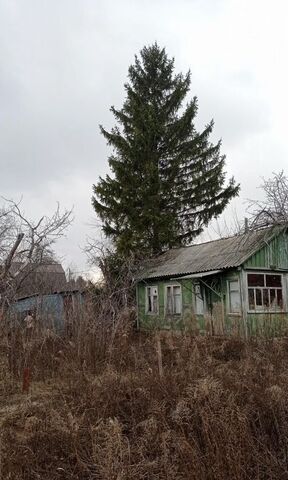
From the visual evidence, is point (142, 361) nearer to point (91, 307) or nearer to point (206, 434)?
point (91, 307)

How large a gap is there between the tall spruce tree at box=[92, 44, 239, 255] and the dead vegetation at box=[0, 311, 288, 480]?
1530 cm

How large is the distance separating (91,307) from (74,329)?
1.79ft

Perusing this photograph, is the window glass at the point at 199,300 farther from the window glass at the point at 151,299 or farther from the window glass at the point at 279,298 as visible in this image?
the window glass at the point at 279,298

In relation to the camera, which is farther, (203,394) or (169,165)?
(169,165)

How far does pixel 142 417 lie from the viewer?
5832mm

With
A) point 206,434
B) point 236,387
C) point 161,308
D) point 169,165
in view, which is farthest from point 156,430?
point 169,165

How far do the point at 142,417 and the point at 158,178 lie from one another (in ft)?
64.5

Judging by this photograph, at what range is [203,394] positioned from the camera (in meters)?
5.66

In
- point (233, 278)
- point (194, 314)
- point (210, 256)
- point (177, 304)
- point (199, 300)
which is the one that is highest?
point (210, 256)

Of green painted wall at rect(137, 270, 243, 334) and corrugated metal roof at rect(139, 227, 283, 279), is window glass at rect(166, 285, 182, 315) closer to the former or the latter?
green painted wall at rect(137, 270, 243, 334)

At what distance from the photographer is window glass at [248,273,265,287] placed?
1684 cm

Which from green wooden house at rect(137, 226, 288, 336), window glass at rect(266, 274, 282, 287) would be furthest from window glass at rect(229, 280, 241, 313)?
window glass at rect(266, 274, 282, 287)

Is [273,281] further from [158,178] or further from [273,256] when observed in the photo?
[158,178]

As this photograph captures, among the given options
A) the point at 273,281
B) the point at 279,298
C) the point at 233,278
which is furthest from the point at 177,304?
the point at 279,298
